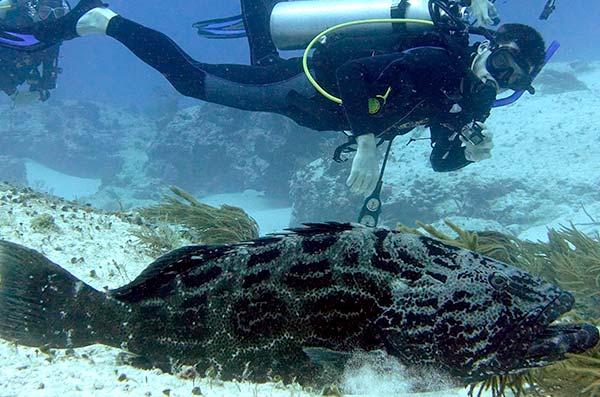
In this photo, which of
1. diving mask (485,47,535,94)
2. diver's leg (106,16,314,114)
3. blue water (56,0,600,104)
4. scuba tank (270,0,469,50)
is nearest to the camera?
diving mask (485,47,535,94)

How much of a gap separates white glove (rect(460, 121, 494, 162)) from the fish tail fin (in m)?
4.66

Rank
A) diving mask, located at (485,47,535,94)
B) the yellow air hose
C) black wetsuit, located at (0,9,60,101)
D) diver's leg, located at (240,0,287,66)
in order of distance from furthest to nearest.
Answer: black wetsuit, located at (0,9,60,101) → diver's leg, located at (240,0,287,66) → the yellow air hose → diving mask, located at (485,47,535,94)

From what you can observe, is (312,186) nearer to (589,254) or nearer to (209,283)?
(589,254)

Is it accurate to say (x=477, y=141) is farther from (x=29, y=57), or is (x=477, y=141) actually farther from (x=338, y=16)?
(x=29, y=57)

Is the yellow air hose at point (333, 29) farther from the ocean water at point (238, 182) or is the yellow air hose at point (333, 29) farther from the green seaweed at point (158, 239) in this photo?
the green seaweed at point (158, 239)

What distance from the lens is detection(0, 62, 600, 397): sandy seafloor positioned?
2207 mm

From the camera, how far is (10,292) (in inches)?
90.4

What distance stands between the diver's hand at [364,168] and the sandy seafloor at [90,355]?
96.7 inches

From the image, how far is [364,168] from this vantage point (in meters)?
4.82

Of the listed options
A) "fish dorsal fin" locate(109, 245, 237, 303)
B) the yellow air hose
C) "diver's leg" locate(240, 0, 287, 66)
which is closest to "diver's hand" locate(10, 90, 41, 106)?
"diver's leg" locate(240, 0, 287, 66)

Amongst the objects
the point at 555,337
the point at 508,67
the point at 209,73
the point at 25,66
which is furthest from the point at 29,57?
the point at 555,337

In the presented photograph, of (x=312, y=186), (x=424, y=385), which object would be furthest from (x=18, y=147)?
(x=424, y=385)

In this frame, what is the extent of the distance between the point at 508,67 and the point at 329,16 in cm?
260

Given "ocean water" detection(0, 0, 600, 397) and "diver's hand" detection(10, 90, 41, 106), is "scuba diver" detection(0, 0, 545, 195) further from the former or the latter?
"diver's hand" detection(10, 90, 41, 106)
